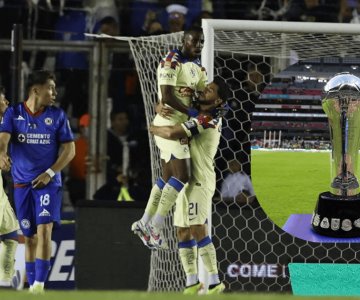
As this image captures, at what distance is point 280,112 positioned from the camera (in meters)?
9.64

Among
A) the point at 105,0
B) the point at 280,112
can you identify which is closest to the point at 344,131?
the point at 280,112

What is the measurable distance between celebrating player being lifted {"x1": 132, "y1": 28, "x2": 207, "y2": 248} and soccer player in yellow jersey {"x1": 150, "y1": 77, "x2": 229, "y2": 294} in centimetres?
7

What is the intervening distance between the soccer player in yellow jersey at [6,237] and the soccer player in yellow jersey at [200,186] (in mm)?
1273

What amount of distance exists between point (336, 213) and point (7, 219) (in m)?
2.55

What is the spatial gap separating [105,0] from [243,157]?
269cm

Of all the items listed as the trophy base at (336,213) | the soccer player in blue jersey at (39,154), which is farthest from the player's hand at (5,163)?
the trophy base at (336,213)

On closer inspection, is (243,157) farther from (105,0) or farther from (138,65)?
(105,0)

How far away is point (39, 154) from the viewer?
928cm

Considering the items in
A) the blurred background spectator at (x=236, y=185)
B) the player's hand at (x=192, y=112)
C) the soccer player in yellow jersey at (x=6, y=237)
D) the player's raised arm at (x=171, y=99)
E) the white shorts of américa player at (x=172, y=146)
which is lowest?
the soccer player in yellow jersey at (x=6, y=237)

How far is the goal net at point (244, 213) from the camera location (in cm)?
992

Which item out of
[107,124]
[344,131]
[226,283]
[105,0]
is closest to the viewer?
[344,131]

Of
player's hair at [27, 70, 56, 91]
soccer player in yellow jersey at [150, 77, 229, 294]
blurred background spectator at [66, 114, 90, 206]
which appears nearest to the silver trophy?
soccer player in yellow jersey at [150, 77, 229, 294]

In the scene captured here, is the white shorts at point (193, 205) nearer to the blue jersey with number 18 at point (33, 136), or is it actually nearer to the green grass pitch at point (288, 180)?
the green grass pitch at point (288, 180)

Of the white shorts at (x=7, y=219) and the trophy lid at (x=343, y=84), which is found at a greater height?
the trophy lid at (x=343, y=84)
